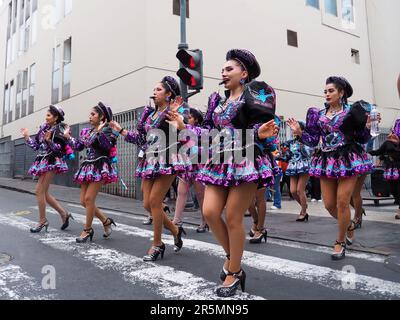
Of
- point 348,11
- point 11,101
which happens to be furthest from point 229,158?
point 11,101

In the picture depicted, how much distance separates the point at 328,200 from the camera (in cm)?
468

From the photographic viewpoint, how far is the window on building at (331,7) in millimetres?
20156

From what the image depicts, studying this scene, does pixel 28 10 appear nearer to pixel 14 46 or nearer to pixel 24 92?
pixel 14 46

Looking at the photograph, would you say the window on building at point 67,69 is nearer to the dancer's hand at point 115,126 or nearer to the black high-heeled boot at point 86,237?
the black high-heeled boot at point 86,237

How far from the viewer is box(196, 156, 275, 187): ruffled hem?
3203 mm

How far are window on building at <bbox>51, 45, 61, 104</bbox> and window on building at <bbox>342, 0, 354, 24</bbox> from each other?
1497 cm

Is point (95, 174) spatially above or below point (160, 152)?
below

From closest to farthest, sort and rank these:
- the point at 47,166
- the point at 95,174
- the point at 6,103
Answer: the point at 95,174 < the point at 47,166 < the point at 6,103

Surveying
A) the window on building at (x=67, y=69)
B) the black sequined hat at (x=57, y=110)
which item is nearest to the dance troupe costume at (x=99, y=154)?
the black sequined hat at (x=57, y=110)

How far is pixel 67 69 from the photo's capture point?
18.8m

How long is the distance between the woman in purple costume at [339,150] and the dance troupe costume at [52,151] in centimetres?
383

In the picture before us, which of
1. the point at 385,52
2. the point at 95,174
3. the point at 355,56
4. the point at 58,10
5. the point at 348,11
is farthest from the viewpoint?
the point at 385,52

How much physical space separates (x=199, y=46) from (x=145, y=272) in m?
11.8
